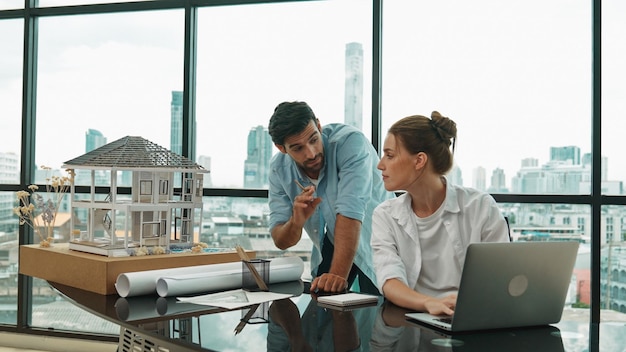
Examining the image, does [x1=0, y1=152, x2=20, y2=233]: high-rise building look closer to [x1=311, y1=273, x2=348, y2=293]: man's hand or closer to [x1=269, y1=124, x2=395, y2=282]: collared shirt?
[x1=269, y1=124, x2=395, y2=282]: collared shirt

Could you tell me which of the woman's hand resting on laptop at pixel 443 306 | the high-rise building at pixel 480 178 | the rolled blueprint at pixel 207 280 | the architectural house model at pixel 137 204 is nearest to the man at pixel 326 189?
the rolled blueprint at pixel 207 280

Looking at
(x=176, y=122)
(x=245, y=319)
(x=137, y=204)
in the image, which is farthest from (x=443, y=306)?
(x=176, y=122)

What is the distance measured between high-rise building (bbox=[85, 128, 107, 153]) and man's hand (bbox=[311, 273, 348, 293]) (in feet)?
8.82

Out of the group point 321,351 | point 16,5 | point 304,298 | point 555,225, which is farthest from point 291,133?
point 16,5

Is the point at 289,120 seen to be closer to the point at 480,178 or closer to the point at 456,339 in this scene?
the point at 456,339

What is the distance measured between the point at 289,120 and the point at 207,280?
824 millimetres

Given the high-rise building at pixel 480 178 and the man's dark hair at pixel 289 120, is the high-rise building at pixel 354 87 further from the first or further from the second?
the man's dark hair at pixel 289 120

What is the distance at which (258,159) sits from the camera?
425cm

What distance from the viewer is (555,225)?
3748mm

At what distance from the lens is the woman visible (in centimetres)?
223

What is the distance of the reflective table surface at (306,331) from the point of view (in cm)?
152

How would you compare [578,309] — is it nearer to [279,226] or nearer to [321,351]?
[279,226]

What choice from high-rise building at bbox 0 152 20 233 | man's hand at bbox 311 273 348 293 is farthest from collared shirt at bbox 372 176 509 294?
high-rise building at bbox 0 152 20 233

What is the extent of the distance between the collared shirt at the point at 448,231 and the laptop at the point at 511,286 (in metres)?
0.48
